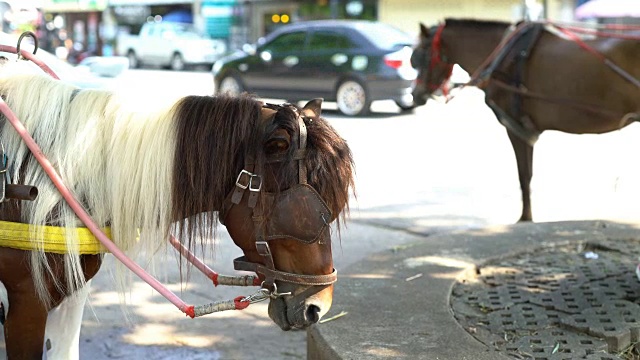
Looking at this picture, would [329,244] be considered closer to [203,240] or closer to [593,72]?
A: [203,240]

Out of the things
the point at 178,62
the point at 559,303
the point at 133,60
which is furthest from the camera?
the point at 133,60

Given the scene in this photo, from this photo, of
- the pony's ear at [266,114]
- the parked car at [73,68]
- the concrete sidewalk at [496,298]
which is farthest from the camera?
the concrete sidewalk at [496,298]

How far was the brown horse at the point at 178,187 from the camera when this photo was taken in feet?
7.07

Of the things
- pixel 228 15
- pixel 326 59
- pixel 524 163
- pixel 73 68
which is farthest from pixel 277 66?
pixel 228 15

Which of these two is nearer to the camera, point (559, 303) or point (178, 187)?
point (178, 187)

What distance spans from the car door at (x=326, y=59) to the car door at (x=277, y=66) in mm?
234

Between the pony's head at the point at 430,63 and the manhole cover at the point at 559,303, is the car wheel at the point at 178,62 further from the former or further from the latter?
the manhole cover at the point at 559,303

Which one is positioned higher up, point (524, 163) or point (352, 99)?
point (524, 163)

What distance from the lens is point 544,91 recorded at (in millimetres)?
5816

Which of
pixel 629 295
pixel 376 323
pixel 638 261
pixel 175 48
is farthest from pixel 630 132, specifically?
pixel 175 48

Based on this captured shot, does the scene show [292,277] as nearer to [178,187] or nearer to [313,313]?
A: [313,313]

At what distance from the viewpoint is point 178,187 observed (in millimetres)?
2213

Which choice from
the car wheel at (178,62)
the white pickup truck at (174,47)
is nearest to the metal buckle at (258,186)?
the white pickup truck at (174,47)

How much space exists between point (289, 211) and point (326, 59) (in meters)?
11.9
